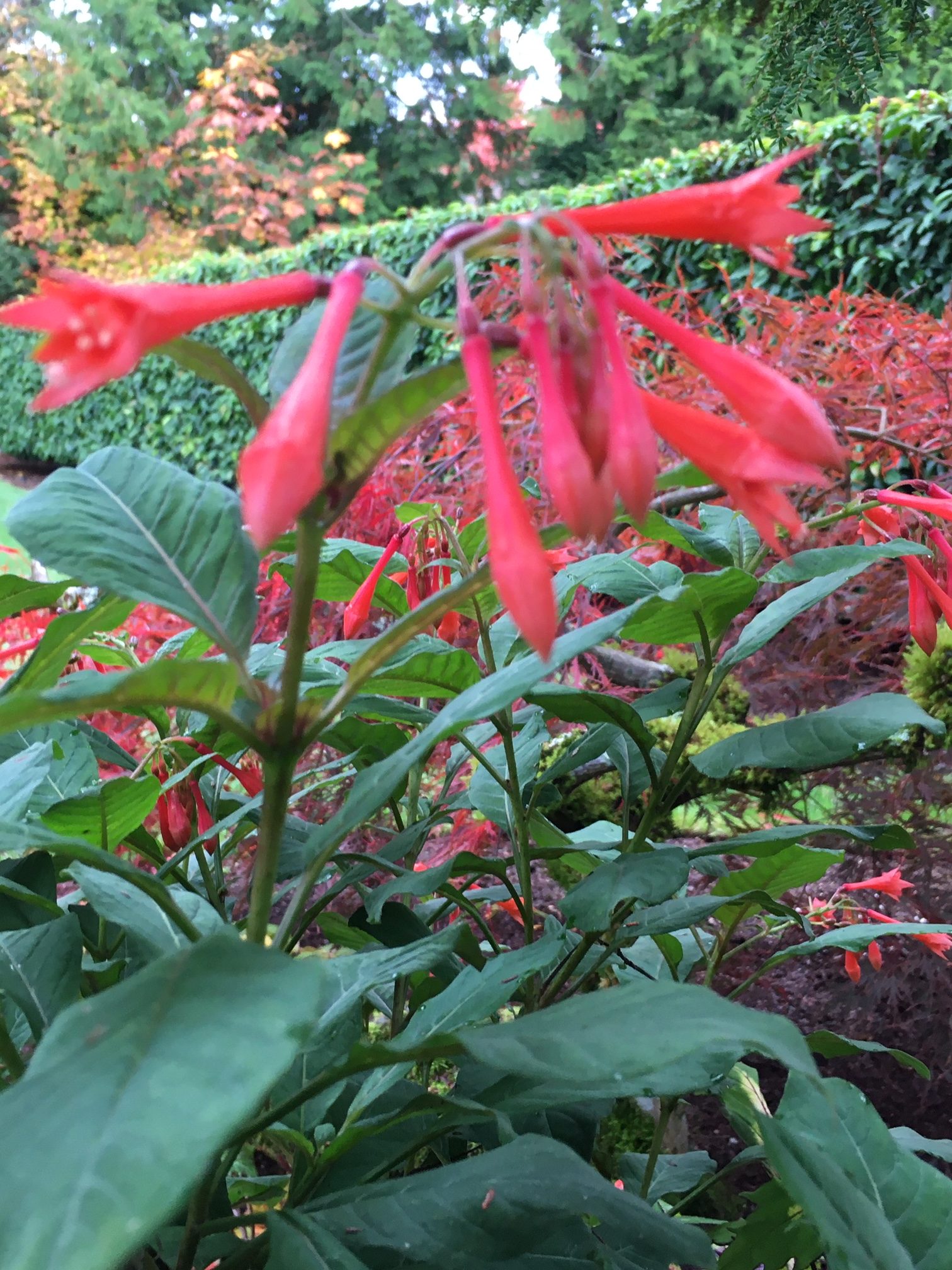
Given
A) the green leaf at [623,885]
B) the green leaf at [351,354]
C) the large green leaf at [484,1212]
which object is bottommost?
the large green leaf at [484,1212]

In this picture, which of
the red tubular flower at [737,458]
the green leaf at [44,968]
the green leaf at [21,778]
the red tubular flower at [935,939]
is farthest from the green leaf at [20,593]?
the red tubular flower at [935,939]

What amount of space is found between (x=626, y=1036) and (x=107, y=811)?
414mm

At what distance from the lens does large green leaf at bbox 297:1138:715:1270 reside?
19.1 inches

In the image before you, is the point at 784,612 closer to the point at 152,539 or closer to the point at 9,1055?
the point at 152,539

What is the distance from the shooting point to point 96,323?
0.37 metres

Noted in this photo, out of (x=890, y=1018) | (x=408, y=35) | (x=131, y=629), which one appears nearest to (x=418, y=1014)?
(x=890, y=1018)

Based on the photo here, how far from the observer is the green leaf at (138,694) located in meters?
0.37

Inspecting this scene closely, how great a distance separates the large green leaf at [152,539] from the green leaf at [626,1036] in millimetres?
229

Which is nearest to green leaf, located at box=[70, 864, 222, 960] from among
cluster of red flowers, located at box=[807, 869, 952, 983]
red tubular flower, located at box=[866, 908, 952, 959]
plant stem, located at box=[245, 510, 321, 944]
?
plant stem, located at box=[245, 510, 321, 944]

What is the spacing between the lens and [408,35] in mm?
12609

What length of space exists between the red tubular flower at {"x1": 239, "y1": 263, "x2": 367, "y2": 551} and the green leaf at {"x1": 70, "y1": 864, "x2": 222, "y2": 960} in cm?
23

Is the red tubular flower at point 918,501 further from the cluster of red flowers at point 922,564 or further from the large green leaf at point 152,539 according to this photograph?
the large green leaf at point 152,539

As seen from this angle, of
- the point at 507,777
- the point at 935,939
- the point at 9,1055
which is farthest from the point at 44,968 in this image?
the point at 935,939

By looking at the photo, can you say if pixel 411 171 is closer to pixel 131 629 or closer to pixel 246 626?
pixel 131 629
